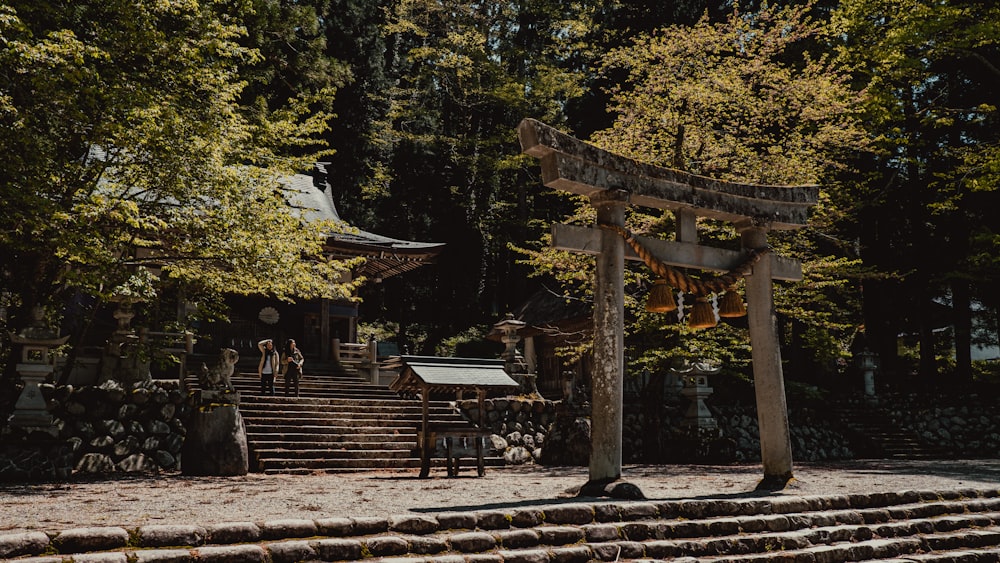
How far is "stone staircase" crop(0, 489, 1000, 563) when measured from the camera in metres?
5.09

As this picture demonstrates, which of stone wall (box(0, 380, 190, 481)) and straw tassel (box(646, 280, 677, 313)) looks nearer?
Result: straw tassel (box(646, 280, 677, 313))

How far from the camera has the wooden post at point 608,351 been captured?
324 inches

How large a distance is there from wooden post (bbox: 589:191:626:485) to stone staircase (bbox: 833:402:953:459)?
47.6ft

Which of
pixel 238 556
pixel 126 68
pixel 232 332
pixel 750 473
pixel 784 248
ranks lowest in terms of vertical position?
pixel 750 473

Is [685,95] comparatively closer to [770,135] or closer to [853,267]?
[770,135]

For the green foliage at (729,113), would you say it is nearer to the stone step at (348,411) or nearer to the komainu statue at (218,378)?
the stone step at (348,411)

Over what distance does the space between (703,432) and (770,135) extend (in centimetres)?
705

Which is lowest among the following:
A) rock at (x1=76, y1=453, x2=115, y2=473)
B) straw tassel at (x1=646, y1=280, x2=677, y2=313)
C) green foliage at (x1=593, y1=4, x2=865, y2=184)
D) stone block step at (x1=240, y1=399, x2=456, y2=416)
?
rock at (x1=76, y1=453, x2=115, y2=473)

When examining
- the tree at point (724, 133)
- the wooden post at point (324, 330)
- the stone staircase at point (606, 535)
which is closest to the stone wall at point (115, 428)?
the wooden post at point (324, 330)

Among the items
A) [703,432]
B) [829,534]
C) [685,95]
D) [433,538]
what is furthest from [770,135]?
[433,538]

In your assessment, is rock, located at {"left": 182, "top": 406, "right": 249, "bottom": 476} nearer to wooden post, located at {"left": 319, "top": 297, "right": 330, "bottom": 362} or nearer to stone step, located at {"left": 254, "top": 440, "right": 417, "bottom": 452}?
stone step, located at {"left": 254, "top": 440, "right": 417, "bottom": 452}

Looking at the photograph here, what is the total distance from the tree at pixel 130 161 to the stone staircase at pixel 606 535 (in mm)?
5801

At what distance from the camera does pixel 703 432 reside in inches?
699

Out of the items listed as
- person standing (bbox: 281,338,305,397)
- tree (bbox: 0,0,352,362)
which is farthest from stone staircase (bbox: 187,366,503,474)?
tree (bbox: 0,0,352,362)
